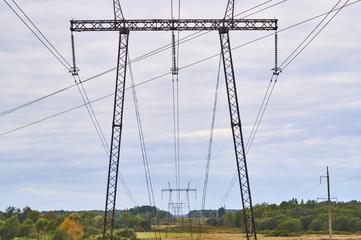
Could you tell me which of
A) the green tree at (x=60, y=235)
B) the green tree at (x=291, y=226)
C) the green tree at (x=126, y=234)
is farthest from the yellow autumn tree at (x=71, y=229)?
the green tree at (x=291, y=226)

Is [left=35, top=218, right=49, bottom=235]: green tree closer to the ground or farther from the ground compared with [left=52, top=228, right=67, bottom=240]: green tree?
farther from the ground

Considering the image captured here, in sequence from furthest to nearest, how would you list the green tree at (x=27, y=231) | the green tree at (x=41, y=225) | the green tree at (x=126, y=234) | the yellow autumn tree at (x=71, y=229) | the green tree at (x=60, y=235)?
the green tree at (x=41, y=225)
the green tree at (x=126, y=234)
the green tree at (x=27, y=231)
the yellow autumn tree at (x=71, y=229)
the green tree at (x=60, y=235)

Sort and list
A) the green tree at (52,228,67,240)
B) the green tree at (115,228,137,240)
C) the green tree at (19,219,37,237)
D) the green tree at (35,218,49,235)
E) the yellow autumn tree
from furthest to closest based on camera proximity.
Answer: the green tree at (35,218,49,235)
the green tree at (115,228,137,240)
the green tree at (19,219,37,237)
the yellow autumn tree
the green tree at (52,228,67,240)

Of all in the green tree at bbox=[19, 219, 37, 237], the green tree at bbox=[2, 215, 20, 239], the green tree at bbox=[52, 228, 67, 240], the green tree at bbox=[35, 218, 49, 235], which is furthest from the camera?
the green tree at bbox=[35, 218, 49, 235]

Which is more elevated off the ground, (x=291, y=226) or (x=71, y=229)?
(x=291, y=226)

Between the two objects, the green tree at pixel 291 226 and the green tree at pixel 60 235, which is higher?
the green tree at pixel 291 226

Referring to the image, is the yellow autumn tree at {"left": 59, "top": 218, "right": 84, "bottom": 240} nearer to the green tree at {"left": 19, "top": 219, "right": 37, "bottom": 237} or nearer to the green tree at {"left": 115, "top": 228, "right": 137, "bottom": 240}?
the green tree at {"left": 115, "top": 228, "right": 137, "bottom": 240}

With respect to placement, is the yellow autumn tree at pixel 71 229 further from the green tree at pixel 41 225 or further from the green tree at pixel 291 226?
the green tree at pixel 291 226

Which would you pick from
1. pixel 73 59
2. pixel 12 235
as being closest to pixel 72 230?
pixel 12 235

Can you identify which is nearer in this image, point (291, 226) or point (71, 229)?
point (71, 229)

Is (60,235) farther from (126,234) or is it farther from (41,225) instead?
(41,225)

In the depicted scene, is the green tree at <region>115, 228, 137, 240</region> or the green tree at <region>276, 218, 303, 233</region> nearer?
the green tree at <region>115, 228, 137, 240</region>

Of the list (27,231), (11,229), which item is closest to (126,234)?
(27,231)

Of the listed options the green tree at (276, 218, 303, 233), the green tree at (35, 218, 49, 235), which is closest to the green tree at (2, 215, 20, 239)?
the green tree at (35, 218, 49, 235)
